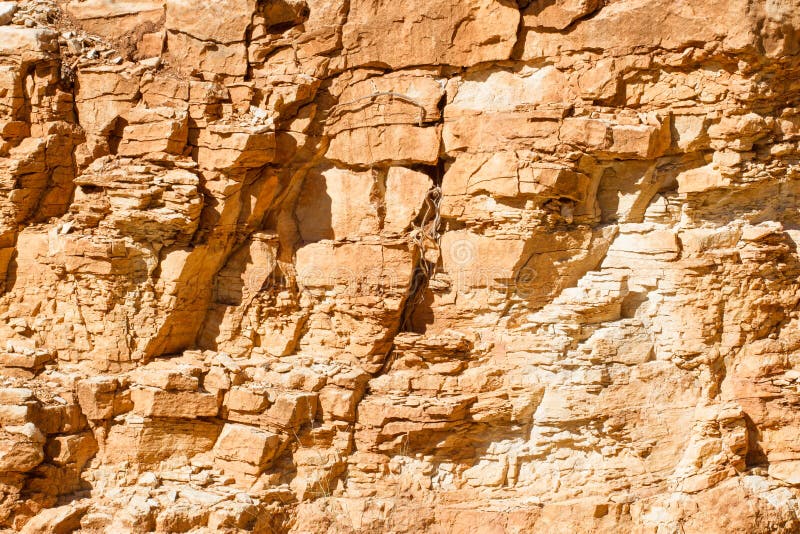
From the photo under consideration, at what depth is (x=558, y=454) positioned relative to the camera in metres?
8.18

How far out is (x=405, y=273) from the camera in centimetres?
828

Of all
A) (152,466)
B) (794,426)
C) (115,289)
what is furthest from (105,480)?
(794,426)

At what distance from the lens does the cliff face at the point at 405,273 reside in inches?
311

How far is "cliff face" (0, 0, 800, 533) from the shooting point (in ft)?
25.9

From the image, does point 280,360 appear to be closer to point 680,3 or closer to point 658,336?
point 658,336

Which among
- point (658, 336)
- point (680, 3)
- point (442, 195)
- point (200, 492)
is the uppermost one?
point (680, 3)

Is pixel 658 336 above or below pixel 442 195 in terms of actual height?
below

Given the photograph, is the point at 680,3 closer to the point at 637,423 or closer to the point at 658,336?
the point at 658,336

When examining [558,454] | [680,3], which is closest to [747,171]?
[680,3]

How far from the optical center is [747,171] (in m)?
7.85

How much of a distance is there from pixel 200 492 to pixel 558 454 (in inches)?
114

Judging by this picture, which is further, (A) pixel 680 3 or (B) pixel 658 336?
(B) pixel 658 336

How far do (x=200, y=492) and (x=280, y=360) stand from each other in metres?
1.26

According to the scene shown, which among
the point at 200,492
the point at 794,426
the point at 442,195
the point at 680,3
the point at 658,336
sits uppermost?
the point at 680,3
